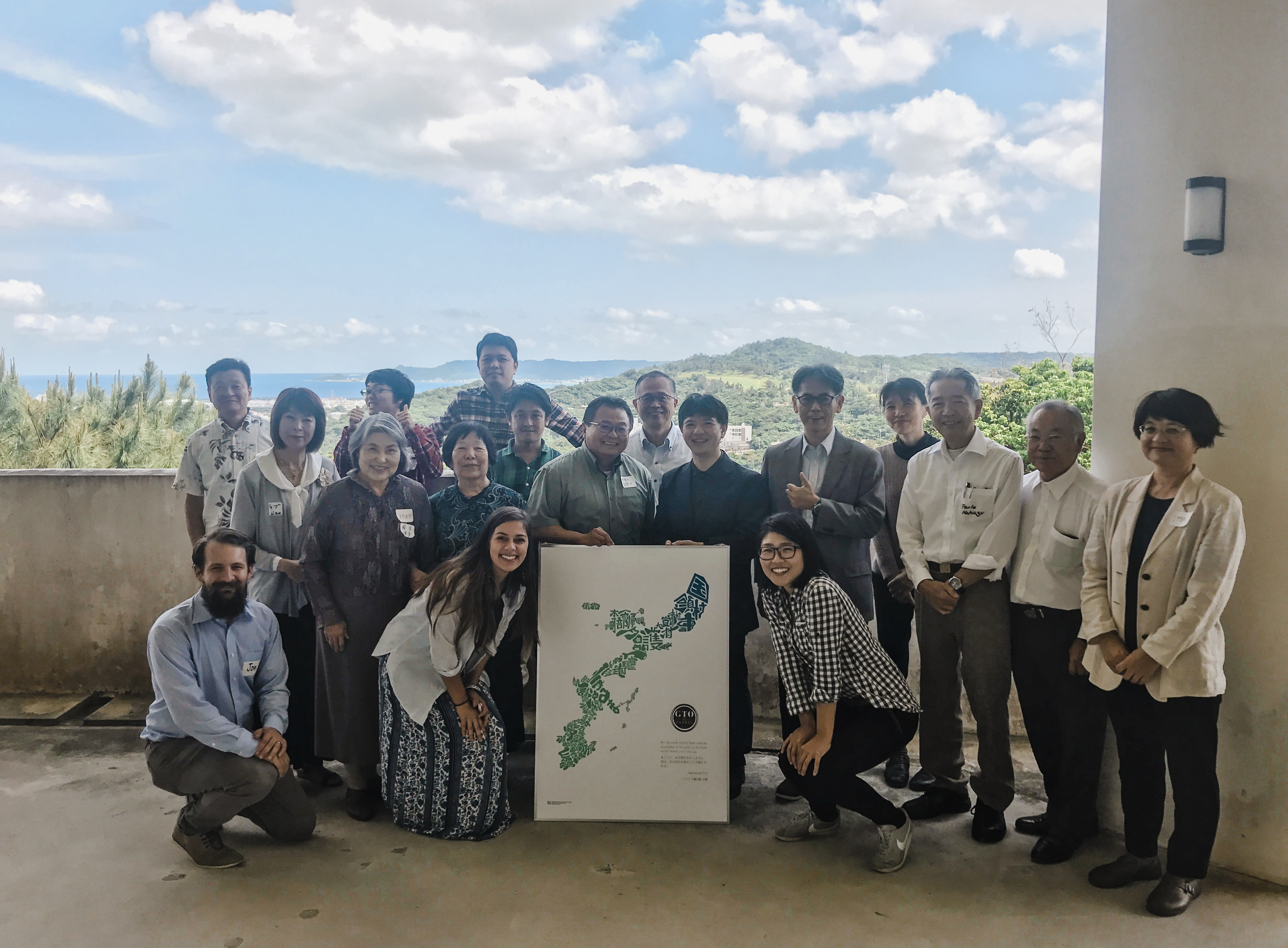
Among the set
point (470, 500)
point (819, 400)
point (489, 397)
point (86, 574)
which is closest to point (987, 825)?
point (819, 400)

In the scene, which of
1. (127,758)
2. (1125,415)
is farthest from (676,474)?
(127,758)

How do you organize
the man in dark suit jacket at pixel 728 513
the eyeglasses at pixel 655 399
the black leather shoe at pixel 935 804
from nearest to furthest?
the black leather shoe at pixel 935 804 < the man in dark suit jacket at pixel 728 513 < the eyeglasses at pixel 655 399

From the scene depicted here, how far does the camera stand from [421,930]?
240cm

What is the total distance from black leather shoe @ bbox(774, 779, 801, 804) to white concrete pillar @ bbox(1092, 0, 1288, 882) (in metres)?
1.29

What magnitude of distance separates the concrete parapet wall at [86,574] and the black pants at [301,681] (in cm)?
140

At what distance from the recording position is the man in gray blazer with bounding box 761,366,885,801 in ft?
10.3

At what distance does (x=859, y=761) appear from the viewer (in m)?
2.77

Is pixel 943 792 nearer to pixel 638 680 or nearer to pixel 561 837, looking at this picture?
pixel 638 680

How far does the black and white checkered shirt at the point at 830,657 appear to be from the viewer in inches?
108

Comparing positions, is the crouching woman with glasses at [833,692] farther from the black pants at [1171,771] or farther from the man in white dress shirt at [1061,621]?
the black pants at [1171,771]

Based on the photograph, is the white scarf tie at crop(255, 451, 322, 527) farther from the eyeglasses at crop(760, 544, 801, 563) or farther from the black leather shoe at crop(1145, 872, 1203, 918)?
the black leather shoe at crop(1145, 872, 1203, 918)

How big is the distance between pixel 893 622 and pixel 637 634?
45.8 inches

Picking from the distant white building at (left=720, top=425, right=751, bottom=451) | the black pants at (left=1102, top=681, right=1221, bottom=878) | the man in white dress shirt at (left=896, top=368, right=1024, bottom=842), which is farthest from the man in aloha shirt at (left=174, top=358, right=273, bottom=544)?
the black pants at (left=1102, top=681, right=1221, bottom=878)

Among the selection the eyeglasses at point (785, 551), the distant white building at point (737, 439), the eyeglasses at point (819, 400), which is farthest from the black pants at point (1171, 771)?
the distant white building at point (737, 439)
